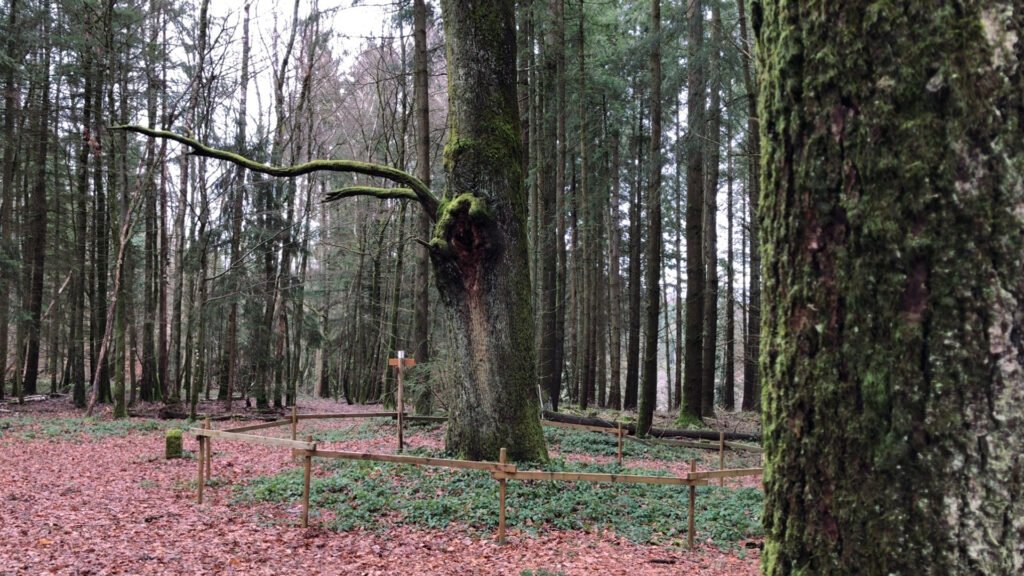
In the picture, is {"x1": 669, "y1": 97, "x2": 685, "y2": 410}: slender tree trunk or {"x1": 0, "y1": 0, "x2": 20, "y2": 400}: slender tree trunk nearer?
{"x1": 0, "y1": 0, "x2": 20, "y2": 400}: slender tree trunk

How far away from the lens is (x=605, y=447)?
39.4 ft

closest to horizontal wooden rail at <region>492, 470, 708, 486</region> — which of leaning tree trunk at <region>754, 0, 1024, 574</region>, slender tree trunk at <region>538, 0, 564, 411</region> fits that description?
leaning tree trunk at <region>754, 0, 1024, 574</region>

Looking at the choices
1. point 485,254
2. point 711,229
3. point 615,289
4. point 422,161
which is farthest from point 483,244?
point 615,289

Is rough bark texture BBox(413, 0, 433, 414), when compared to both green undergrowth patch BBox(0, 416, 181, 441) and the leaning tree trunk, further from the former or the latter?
the leaning tree trunk

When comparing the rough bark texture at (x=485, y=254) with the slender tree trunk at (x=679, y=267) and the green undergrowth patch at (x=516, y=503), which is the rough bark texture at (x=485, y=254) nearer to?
the green undergrowth patch at (x=516, y=503)

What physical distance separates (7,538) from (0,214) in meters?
15.5

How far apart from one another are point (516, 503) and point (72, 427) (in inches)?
457

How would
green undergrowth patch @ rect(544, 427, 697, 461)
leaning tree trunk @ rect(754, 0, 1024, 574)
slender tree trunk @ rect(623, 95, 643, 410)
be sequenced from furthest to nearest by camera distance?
slender tree trunk @ rect(623, 95, 643, 410) → green undergrowth patch @ rect(544, 427, 697, 461) → leaning tree trunk @ rect(754, 0, 1024, 574)

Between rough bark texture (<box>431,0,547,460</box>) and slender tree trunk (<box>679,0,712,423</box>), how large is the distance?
6.10 metres

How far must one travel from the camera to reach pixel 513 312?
27.9 feet

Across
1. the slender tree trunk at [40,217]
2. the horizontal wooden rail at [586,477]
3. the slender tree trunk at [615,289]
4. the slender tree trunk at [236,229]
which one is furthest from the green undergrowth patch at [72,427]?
the slender tree trunk at [615,289]

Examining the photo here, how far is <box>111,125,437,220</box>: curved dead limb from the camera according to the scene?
7586 millimetres

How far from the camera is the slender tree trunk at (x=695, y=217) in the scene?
13590mm

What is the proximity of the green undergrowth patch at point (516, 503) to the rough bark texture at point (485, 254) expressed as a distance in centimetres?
71
